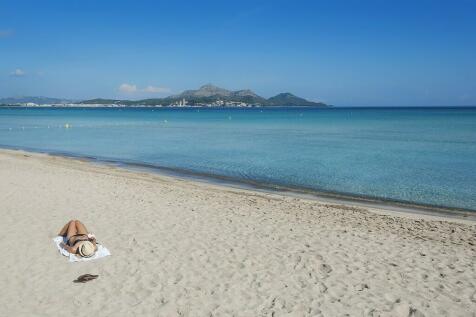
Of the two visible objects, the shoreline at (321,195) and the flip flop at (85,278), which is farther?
the shoreline at (321,195)

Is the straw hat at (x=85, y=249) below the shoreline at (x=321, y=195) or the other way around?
the other way around

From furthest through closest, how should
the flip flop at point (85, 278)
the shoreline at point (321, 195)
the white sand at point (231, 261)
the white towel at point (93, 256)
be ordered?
the shoreline at point (321, 195), the white towel at point (93, 256), the flip flop at point (85, 278), the white sand at point (231, 261)

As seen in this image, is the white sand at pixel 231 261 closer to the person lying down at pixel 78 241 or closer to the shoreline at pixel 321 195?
the person lying down at pixel 78 241

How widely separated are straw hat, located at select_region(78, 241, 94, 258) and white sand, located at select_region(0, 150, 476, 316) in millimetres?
285

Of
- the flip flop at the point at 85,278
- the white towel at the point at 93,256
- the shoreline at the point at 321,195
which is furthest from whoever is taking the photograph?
the shoreline at the point at 321,195

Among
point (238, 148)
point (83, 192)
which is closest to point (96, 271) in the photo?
point (83, 192)

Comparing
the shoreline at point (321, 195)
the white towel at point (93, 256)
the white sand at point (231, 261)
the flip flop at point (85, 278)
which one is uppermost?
the white towel at point (93, 256)

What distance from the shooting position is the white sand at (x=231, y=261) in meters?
6.82

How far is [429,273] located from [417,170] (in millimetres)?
17631

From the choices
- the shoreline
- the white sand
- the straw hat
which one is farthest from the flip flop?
the shoreline

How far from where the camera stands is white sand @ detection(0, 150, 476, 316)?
682 cm

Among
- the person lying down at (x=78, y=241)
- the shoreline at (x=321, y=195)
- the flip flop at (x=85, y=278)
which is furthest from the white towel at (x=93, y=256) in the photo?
the shoreline at (x=321, y=195)

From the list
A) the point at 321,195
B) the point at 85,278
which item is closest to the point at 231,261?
the point at 85,278

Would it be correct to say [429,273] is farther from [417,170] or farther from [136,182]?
[417,170]
